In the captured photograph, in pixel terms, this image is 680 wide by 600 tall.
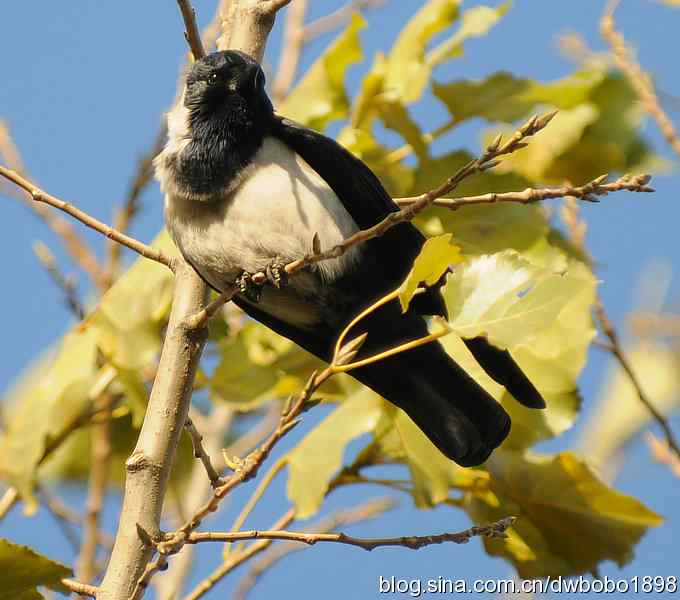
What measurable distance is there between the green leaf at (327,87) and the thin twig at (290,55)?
50.9 inches

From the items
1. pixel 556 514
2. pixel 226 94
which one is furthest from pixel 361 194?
Result: pixel 556 514

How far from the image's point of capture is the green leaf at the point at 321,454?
304 centimetres

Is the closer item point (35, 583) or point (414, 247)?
point (35, 583)

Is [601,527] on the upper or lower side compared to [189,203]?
lower

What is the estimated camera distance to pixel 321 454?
313 cm

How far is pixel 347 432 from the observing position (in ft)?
10.3

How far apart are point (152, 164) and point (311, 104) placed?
0.61 meters

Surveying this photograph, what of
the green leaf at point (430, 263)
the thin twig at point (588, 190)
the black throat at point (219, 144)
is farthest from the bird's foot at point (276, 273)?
the thin twig at point (588, 190)

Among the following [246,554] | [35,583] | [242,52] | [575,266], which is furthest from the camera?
[575,266]

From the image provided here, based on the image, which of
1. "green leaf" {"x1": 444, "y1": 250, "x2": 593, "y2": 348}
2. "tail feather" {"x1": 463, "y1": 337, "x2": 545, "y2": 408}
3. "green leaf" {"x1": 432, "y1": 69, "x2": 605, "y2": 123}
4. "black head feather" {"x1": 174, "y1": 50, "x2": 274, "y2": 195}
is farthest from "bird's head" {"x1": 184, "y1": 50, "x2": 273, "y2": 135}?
"green leaf" {"x1": 444, "y1": 250, "x2": 593, "y2": 348}

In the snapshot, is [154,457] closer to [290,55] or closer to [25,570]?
[25,570]

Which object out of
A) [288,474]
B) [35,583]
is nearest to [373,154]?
[288,474]

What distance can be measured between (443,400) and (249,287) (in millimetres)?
702

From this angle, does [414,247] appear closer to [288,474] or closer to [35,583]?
[288,474]
